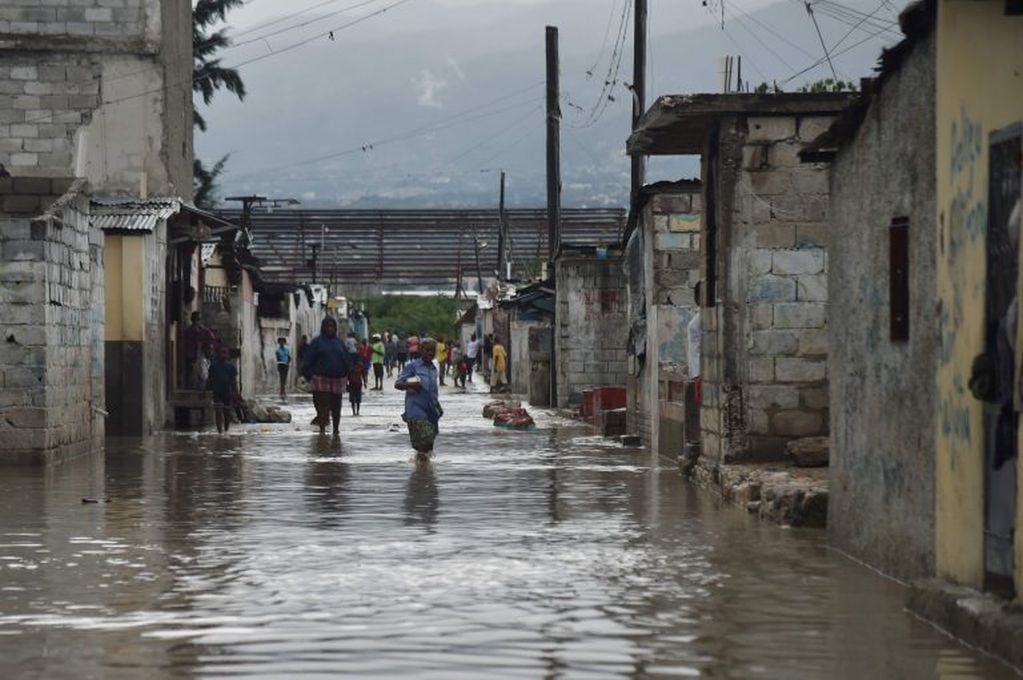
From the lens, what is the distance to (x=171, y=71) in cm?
3756

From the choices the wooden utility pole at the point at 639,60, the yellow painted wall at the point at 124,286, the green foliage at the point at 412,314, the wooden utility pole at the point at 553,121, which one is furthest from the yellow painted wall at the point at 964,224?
the green foliage at the point at 412,314

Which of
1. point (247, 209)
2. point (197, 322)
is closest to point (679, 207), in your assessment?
point (197, 322)

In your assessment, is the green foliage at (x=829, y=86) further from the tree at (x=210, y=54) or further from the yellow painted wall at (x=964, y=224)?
the tree at (x=210, y=54)

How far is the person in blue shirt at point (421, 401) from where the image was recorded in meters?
22.3

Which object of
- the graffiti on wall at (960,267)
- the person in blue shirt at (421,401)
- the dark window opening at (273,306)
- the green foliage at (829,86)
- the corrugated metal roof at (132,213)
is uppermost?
the green foliage at (829,86)

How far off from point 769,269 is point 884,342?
735cm

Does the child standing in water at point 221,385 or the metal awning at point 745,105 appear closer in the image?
the metal awning at point 745,105

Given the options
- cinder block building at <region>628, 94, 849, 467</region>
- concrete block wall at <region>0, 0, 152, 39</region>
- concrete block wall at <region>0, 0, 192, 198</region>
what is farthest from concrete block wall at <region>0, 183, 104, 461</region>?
concrete block wall at <region>0, 0, 152, 39</region>

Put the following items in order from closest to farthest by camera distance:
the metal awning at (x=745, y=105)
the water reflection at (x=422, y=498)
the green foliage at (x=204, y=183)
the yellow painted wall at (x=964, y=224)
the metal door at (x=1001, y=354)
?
the metal door at (x=1001, y=354), the yellow painted wall at (x=964, y=224), the water reflection at (x=422, y=498), the metal awning at (x=745, y=105), the green foliage at (x=204, y=183)

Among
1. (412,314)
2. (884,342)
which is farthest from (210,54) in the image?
(412,314)

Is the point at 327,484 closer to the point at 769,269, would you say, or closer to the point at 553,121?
the point at 769,269

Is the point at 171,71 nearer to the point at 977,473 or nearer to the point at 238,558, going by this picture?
the point at 238,558

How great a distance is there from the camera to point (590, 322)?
38750mm

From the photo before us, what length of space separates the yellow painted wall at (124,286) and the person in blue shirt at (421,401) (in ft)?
28.6
